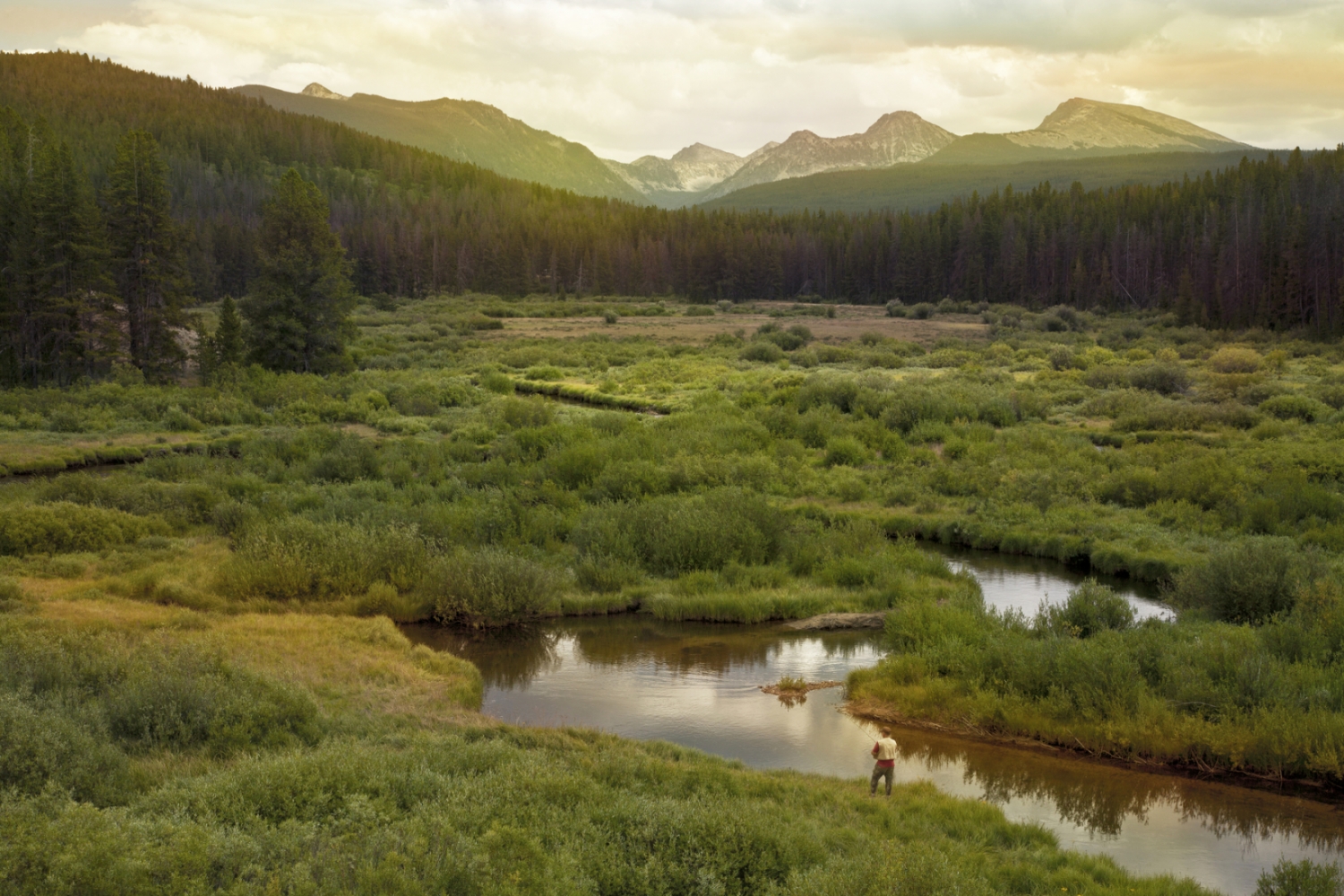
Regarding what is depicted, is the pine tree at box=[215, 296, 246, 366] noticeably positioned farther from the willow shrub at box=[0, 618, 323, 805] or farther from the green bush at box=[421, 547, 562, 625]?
the willow shrub at box=[0, 618, 323, 805]

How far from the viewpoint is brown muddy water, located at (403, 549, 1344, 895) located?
11156 millimetres

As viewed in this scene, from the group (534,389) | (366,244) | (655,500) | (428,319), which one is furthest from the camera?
(366,244)

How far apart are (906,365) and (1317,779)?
47.2 meters

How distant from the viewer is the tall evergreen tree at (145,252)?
157 ft

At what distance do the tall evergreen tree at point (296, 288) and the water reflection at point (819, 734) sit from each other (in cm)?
3365

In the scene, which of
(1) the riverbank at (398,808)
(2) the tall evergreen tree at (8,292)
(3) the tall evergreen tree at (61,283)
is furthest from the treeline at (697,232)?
(1) the riverbank at (398,808)

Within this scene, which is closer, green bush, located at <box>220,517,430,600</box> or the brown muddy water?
the brown muddy water

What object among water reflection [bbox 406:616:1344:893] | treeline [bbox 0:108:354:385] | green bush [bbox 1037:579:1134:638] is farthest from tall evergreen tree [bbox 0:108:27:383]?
green bush [bbox 1037:579:1134:638]

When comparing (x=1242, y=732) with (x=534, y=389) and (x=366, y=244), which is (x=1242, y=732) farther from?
(x=366, y=244)

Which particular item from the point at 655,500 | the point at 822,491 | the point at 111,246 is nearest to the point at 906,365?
the point at 822,491

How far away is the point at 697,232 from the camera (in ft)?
489

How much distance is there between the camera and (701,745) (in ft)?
45.6

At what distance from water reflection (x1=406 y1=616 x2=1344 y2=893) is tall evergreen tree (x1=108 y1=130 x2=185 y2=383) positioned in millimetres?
38245

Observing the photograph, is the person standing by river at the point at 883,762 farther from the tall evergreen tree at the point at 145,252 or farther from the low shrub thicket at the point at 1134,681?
the tall evergreen tree at the point at 145,252
